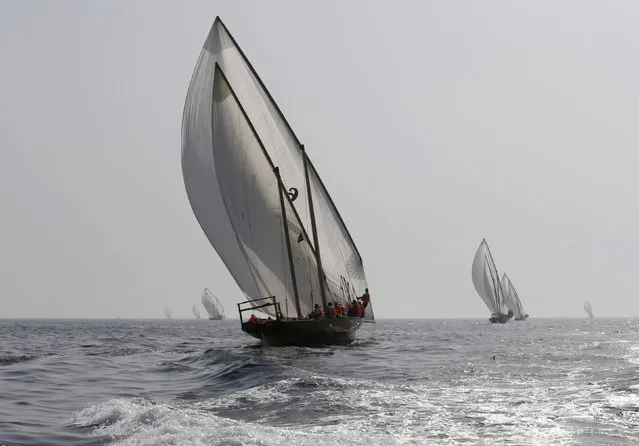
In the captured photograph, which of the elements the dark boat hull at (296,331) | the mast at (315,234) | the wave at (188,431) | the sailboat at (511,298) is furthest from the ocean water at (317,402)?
the sailboat at (511,298)

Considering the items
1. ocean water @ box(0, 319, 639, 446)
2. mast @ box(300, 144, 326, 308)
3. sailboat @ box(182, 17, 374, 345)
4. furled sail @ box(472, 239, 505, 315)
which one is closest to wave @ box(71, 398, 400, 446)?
ocean water @ box(0, 319, 639, 446)

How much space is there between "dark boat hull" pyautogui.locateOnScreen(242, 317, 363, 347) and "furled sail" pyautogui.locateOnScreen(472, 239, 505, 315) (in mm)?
99353

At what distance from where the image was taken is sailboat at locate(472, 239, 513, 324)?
472 ft

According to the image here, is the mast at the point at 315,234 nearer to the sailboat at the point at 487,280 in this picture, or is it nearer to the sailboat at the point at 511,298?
the sailboat at the point at 487,280

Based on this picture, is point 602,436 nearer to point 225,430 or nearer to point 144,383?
point 225,430

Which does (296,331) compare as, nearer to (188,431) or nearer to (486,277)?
(188,431)

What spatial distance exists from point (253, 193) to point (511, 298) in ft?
455

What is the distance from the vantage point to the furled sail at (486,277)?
472ft

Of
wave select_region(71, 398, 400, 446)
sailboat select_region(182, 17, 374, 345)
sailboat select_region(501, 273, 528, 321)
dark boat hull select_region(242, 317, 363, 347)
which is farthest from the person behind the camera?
sailboat select_region(501, 273, 528, 321)

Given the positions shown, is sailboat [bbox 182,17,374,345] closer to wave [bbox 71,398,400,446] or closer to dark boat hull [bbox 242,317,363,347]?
dark boat hull [bbox 242,317,363,347]

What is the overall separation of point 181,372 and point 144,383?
189 inches

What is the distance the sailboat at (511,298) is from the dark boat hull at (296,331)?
129 m

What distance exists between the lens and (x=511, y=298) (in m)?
177

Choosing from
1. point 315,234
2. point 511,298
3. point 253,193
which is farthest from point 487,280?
point 253,193
